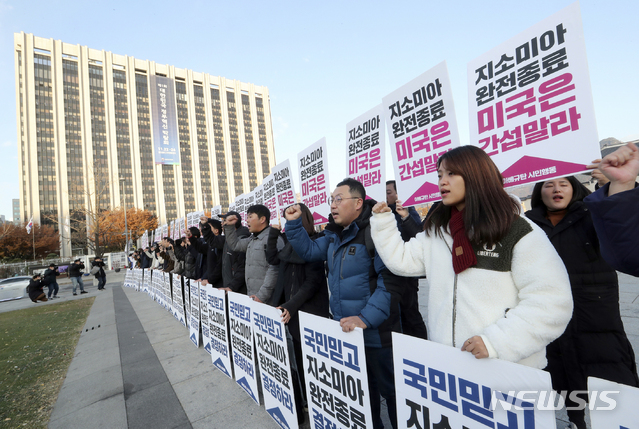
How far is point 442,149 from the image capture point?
8.77 feet

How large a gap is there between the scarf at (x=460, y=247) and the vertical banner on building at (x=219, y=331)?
308 cm

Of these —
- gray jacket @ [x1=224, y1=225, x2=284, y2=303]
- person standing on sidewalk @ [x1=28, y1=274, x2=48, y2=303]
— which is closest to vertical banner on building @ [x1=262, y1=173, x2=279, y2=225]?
gray jacket @ [x1=224, y1=225, x2=284, y2=303]

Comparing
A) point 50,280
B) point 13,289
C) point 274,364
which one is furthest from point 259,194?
point 13,289

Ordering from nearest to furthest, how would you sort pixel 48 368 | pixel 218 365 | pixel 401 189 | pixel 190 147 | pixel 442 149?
pixel 442 149, pixel 401 189, pixel 218 365, pixel 48 368, pixel 190 147

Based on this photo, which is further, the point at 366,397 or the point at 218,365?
the point at 218,365

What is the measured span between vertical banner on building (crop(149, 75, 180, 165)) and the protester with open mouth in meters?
68.8

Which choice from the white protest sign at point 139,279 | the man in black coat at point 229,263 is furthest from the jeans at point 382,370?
the white protest sign at point 139,279

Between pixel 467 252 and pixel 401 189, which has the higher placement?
pixel 401 189

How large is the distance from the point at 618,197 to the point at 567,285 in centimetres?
37

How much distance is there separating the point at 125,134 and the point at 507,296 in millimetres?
86149

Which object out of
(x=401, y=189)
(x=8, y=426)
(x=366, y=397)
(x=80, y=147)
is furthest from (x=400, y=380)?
(x=80, y=147)

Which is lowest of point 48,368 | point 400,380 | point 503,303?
point 48,368

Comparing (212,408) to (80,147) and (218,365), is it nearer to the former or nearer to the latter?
(218,365)

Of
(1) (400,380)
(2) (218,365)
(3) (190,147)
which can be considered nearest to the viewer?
(1) (400,380)
